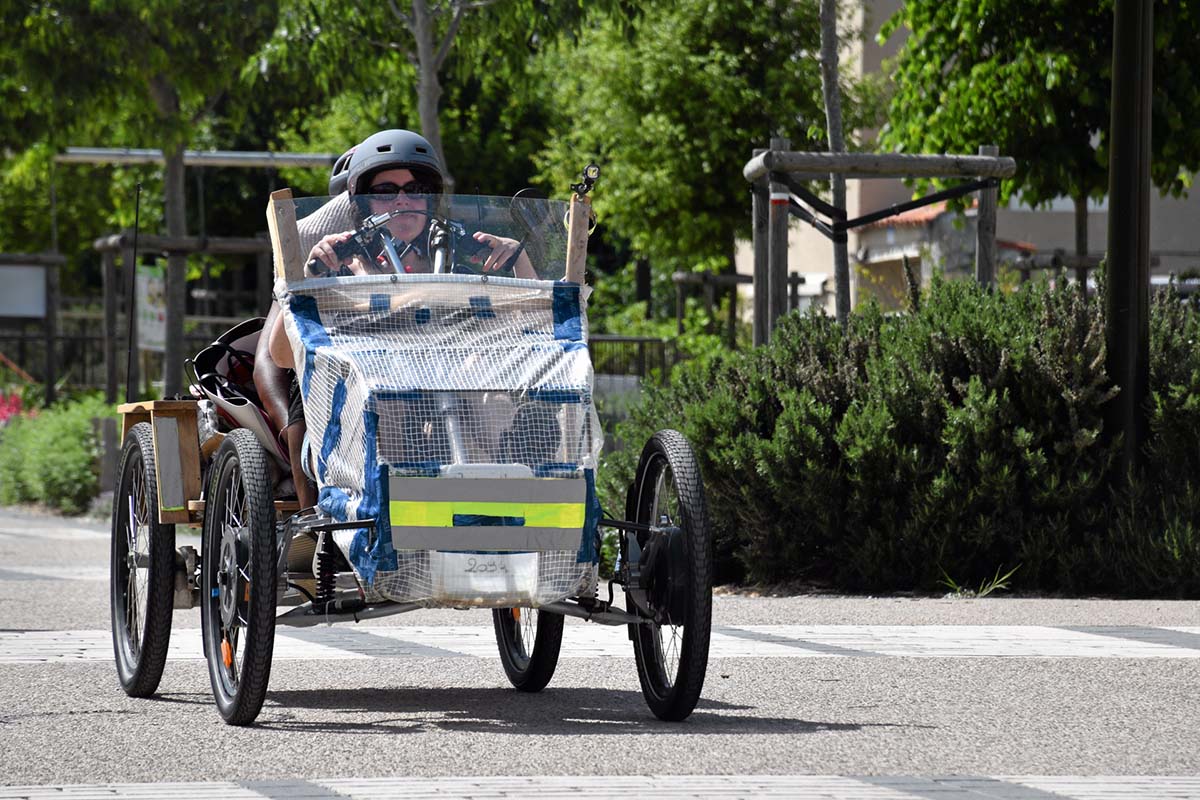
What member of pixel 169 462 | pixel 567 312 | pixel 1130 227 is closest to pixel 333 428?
pixel 567 312

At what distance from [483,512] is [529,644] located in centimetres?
150

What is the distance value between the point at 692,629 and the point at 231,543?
1.43 m

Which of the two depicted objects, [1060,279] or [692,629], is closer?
[692,629]

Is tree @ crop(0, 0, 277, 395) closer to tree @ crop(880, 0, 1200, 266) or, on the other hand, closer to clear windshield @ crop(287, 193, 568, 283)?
tree @ crop(880, 0, 1200, 266)

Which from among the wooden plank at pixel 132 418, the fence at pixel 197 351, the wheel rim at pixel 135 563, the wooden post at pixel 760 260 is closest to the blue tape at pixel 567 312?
the wheel rim at pixel 135 563

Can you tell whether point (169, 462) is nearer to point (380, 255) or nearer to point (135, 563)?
point (135, 563)

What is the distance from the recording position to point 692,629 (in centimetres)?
600

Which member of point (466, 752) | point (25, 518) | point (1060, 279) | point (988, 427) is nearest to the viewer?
point (466, 752)

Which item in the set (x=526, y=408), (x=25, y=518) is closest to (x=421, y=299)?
(x=526, y=408)

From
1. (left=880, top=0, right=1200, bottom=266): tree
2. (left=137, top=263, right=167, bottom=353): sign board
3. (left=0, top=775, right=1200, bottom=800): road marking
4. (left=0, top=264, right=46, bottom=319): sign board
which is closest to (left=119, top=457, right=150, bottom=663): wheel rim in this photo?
(left=0, top=775, right=1200, bottom=800): road marking

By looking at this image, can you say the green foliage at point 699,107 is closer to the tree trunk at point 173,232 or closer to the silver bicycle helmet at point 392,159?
the tree trunk at point 173,232

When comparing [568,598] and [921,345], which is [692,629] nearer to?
[568,598]

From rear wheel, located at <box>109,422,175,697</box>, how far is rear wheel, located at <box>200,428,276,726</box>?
0.26m

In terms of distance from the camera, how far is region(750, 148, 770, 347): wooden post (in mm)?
13125
